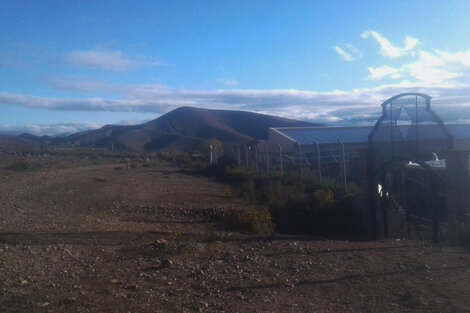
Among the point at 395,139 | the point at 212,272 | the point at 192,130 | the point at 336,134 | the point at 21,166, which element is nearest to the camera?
the point at 212,272

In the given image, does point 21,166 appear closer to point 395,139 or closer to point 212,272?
point 395,139

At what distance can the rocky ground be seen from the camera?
25.7 ft

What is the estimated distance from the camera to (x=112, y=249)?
1152 cm

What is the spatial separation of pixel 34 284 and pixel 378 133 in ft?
34.5

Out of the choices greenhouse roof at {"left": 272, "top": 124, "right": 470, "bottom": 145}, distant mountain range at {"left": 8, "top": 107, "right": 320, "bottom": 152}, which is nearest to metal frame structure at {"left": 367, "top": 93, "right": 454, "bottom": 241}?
greenhouse roof at {"left": 272, "top": 124, "right": 470, "bottom": 145}

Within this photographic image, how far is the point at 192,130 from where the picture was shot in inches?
4779

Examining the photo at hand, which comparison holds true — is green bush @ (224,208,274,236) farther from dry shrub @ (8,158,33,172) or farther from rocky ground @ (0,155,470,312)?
dry shrub @ (8,158,33,172)

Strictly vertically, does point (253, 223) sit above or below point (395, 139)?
below

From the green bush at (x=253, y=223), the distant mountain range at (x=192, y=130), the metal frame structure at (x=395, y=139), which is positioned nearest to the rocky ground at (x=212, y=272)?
the green bush at (x=253, y=223)

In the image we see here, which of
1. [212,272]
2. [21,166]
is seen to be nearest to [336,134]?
[21,166]

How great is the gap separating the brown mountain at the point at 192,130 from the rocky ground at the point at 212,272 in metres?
82.2

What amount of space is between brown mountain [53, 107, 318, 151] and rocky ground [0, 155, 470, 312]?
8221cm

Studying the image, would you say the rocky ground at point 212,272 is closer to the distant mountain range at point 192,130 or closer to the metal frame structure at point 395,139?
the metal frame structure at point 395,139

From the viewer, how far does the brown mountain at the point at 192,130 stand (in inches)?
4139
